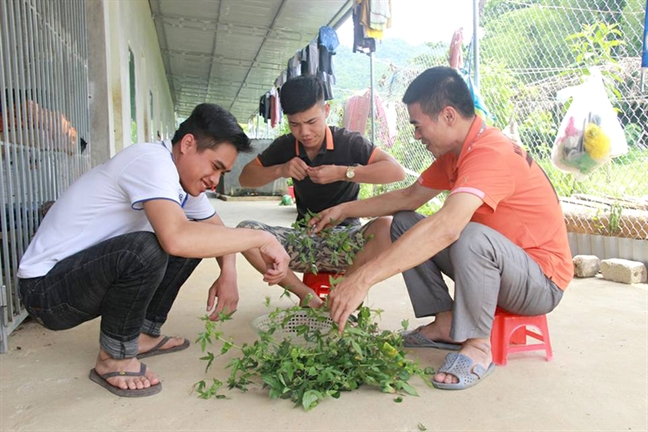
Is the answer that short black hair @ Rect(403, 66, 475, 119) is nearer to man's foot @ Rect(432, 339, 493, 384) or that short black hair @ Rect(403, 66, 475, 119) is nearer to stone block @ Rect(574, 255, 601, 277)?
man's foot @ Rect(432, 339, 493, 384)

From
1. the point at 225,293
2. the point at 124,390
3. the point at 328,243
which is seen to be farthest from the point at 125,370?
the point at 328,243

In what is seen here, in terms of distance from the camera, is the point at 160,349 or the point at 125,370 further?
the point at 160,349

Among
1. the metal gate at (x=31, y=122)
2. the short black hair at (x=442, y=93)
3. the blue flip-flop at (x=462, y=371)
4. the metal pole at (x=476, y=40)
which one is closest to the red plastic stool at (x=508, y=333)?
the blue flip-flop at (x=462, y=371)

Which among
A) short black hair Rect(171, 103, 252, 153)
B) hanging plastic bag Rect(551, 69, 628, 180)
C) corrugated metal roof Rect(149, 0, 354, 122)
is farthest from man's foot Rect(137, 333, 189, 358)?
corrugated metal roof Rect(149, 0, 354, 122)

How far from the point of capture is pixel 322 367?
193cm

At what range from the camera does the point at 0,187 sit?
2453mm

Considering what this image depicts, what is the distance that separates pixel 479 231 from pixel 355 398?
32.5 inches

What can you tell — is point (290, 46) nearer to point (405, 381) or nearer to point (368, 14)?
point (368, 14)

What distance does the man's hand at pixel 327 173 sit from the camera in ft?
9.25

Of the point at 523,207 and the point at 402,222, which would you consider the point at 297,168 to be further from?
the point at 523,207

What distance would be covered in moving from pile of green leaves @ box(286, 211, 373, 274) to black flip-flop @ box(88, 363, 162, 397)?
0.93 m

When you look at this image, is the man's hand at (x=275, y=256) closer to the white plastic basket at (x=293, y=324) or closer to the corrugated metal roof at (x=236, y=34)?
the white plastic basket at (x=293, y=324)

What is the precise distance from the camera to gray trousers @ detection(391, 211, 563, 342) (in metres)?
2.10

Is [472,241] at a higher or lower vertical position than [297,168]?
lower
